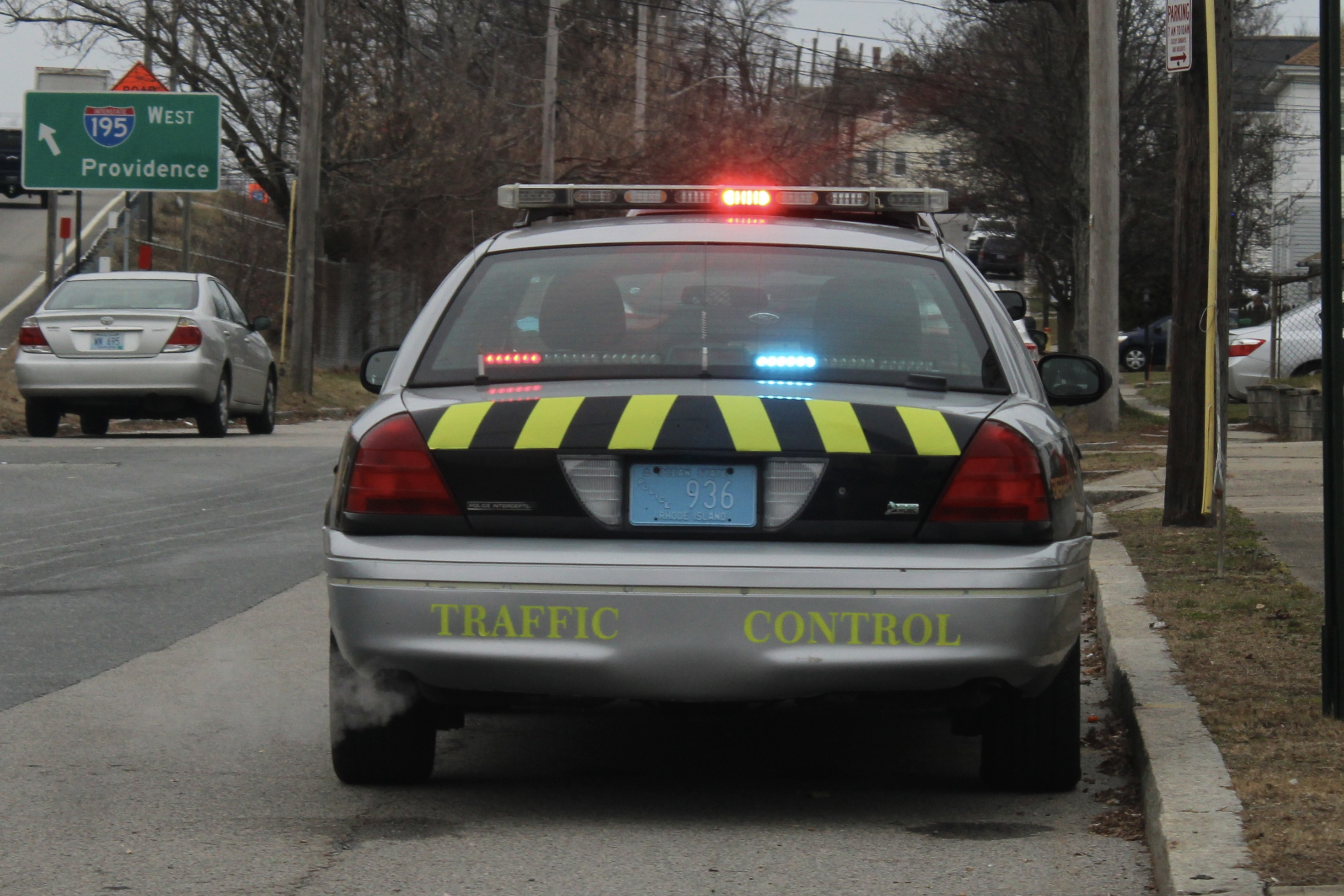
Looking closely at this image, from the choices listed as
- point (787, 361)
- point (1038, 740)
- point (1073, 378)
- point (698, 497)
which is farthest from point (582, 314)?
point (1073, 378)

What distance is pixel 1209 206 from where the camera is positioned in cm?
964

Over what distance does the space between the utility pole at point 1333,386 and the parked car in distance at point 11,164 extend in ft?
131

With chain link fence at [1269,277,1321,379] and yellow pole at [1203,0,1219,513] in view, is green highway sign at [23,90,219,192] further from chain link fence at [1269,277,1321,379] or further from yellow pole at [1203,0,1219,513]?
yellow pole at [1203,0,1219,513]

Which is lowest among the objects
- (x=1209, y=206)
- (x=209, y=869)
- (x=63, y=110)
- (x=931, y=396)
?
(x=209, y=869)

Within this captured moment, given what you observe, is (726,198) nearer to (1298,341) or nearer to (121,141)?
(1298,341)

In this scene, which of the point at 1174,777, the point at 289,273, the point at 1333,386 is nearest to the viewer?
the point at 1174,777

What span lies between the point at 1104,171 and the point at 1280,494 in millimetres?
7398

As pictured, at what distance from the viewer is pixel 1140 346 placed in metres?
42.3

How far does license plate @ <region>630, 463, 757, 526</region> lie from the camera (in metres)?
4.31

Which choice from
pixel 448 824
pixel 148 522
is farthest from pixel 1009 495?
pixel 148 522

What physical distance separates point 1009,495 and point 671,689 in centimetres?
88

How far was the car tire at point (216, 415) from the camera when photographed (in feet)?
60.1

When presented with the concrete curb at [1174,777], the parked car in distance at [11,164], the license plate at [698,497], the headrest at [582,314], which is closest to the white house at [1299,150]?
the parked car in distance at [11,164]

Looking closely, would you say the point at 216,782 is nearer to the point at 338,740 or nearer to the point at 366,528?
the point at 338,740
